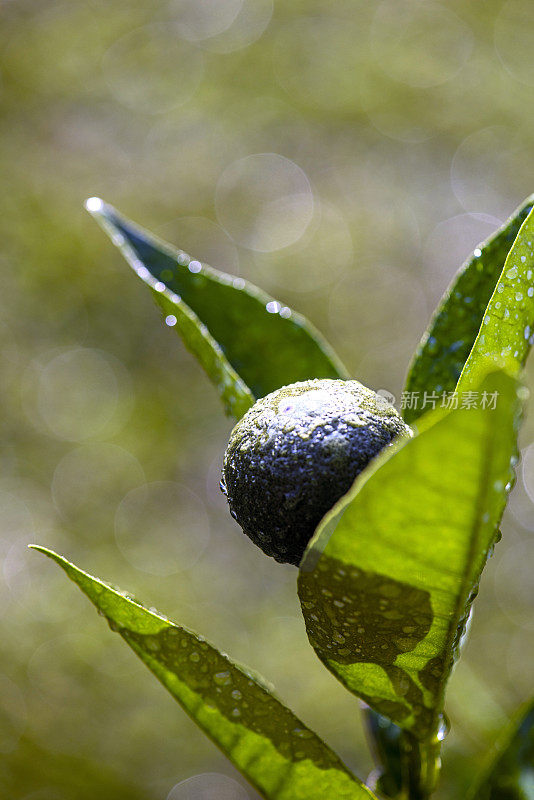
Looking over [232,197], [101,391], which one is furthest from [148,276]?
[232,197]

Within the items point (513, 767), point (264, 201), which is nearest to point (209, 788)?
point (513, 767)

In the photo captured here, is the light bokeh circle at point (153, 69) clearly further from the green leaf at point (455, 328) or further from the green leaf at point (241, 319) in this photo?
the green leaf at point (455, 328)

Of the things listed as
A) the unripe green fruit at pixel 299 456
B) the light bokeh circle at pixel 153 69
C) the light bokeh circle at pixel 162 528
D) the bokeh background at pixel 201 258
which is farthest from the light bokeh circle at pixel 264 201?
the unripe green fruit at pixel 299 456

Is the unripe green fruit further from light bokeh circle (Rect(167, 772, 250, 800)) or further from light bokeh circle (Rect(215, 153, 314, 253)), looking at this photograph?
light bokeh circle (Rect(215, 153, 314, 253))

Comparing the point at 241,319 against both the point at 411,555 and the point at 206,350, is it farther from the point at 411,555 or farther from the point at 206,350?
the point at 411,555

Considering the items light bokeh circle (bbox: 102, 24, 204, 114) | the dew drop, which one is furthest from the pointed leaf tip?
light bokeh circle (bbox: 102, 24, 204, 114)
